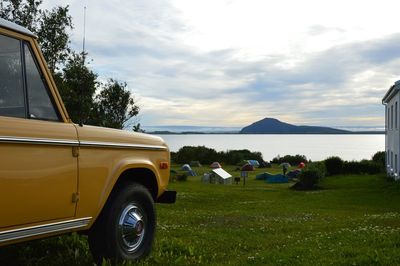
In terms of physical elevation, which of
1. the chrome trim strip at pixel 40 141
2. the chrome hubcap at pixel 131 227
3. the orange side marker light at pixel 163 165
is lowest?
the chrome hubcap at pixel 131 227

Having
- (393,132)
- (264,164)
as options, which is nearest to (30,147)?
(393,132)

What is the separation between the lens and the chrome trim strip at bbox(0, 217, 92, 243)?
161 inches

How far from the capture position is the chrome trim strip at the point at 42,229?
13.4 ft

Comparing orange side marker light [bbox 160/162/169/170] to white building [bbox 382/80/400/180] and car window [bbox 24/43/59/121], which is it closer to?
car window [bbox 24/43/59/121]

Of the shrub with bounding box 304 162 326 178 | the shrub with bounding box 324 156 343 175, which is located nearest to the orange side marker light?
the shrub with bounding box 304 162 326 178

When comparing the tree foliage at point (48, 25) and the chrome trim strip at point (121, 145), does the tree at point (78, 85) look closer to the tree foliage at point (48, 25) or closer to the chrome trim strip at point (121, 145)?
the tree foliage at point (48, 25)

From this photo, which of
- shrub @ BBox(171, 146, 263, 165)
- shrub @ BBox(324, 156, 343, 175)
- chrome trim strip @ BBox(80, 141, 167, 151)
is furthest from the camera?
shrub @ BBox(171, 146, 263, 165)

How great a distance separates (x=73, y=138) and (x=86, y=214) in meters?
0.80

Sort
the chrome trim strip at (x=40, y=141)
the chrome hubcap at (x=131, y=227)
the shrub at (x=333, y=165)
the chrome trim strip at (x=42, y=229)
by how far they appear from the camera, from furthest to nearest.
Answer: the shrub at (x=333, y=165)
the chrome hubcap at (x=131, y=227)
the chrome trim strip at (x=42, y=229)
the chrome trim strip at (x=40, y=141)

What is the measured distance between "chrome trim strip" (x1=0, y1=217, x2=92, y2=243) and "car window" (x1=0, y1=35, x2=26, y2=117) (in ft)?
3.18

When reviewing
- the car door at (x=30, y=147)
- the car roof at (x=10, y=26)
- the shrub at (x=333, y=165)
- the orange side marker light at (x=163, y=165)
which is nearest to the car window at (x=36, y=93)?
the car door at (x=30, y=147)

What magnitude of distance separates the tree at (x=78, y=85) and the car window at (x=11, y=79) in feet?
47.1

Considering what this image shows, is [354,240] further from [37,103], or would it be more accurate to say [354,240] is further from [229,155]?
[229,155]

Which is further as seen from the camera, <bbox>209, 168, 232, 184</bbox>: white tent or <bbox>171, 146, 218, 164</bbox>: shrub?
<bbox>171, 146, 218, 164</bbox>: shrub
